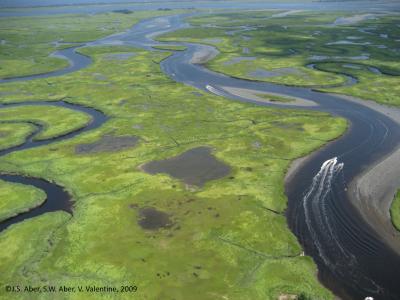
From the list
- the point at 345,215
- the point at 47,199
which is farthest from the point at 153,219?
the point at 345,215

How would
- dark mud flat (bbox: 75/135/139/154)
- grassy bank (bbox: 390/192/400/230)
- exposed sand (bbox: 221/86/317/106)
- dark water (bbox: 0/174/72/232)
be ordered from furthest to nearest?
exposed sand (bbox: 221/86/317/106) < dark mud flat (bbox: 75/135/139/154) < dark water (bbox: 0/174/72/232) < grassy bank (bbox: 390/192/400/230)

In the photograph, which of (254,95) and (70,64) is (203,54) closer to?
(70,64)

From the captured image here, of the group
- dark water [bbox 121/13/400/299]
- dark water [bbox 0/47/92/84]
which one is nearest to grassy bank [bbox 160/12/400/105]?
dark water [bbox 121/13/400/299]

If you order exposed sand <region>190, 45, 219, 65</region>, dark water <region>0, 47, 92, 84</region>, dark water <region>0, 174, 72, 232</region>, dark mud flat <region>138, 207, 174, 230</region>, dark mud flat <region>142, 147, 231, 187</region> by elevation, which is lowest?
dark water <region>0, 174, 72, 232</region>

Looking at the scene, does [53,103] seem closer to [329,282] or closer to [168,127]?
[168,127]

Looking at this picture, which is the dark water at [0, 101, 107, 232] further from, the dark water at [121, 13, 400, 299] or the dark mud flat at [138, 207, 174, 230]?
the dark water at [121, 13, 400, 299]
